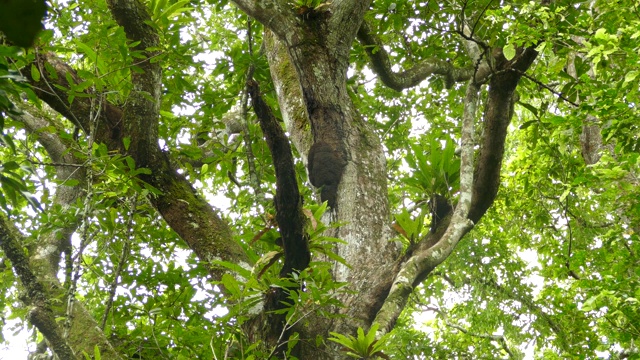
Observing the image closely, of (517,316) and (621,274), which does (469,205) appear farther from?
(517,316)

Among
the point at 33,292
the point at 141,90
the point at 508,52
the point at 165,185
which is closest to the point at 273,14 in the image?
the point at 141,90

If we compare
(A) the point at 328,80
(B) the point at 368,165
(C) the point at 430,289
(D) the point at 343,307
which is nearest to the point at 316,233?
(D) the point at 343,307

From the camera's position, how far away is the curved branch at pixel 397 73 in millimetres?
4320

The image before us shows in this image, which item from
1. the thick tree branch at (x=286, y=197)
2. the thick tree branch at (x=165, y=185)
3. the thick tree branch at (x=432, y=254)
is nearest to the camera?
the thick tree branch at (x=286, y=197)

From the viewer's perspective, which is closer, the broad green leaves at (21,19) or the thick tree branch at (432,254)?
the broad green leaves at (21,19)

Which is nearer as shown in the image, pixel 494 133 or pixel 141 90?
pixel 494 133

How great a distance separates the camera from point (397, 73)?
4.56 m

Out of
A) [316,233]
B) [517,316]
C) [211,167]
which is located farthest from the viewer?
[517,316]

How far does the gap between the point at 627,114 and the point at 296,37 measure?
176cm

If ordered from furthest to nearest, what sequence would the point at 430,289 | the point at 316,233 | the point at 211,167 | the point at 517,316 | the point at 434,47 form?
the point at 430,289 → the point at 517,316 → the point at 434,47 → the point at 211,167 → the point at 316,233

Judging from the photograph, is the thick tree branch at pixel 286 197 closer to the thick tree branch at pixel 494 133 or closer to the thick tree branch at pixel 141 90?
the thick tree branch at pixel 141 90

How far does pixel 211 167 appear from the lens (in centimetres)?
392

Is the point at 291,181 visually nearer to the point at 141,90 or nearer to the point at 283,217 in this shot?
the point at 283,217

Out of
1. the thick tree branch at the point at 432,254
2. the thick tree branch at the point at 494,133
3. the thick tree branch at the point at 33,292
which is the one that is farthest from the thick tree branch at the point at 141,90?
the thick tree branch at the point at 494,133
